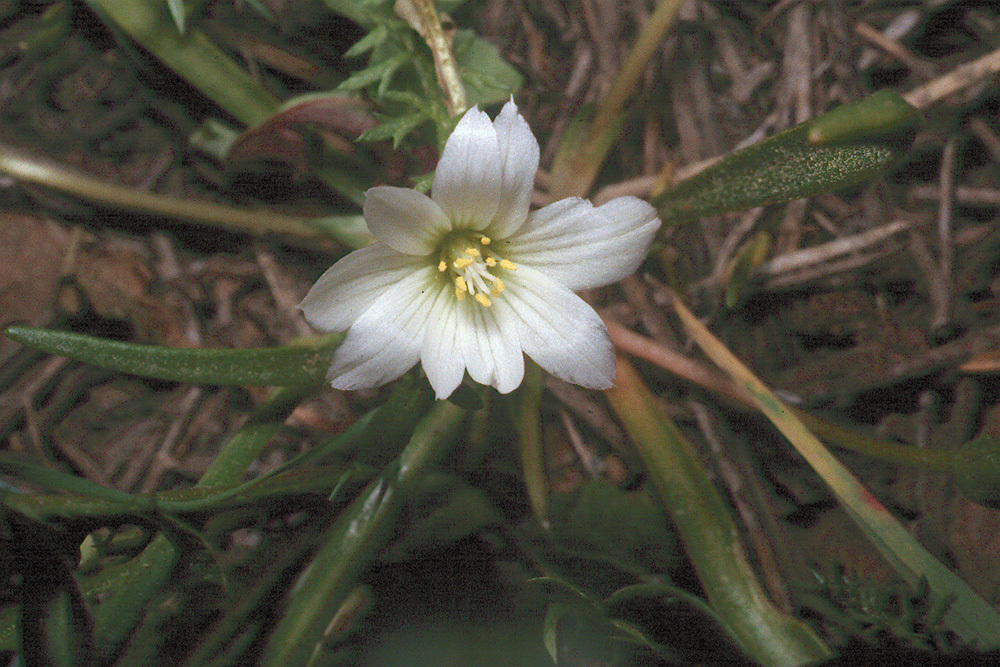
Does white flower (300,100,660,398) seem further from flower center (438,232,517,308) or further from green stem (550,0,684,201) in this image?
green stem (550,0,684,201)

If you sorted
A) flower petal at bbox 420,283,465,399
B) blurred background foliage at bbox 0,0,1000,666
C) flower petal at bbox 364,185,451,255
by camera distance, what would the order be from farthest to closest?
blurred background foliage at bbox 0,0,1000,666, flower petal at bbox 420,283,465,399, flower petal at bbox 364,185,451,255

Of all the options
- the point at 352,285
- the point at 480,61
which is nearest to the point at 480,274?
the point at 352,285

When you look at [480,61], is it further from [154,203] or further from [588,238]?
[154,203]

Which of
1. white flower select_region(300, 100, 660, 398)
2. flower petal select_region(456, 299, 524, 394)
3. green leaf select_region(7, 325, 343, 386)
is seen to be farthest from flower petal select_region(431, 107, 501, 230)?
green leaf select_region(7, 325, 343, 386)

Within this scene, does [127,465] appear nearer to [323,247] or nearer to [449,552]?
[323,247]

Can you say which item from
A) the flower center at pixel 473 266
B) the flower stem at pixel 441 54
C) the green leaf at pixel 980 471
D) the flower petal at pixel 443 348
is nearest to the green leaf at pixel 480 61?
the flower stem at pixel 441 54
